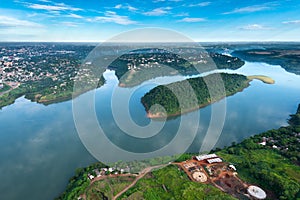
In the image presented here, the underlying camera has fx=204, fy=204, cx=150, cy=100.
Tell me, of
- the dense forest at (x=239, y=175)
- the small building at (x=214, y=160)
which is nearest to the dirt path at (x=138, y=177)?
the dense forest at (x=239, y=175)

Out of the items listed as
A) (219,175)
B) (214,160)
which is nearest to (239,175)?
(219,175)

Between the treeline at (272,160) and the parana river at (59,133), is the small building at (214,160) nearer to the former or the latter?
the treeline at (272,160)

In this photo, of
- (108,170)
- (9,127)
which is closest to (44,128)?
(9,127)

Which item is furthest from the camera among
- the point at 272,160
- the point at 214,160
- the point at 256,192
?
the point at 272,160

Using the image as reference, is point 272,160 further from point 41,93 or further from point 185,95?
point 41,93

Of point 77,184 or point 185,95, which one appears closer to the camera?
point 77,184

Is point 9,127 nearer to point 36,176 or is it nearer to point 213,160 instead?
point 36,176

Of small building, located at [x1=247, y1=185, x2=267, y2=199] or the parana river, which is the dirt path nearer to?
the parana river
